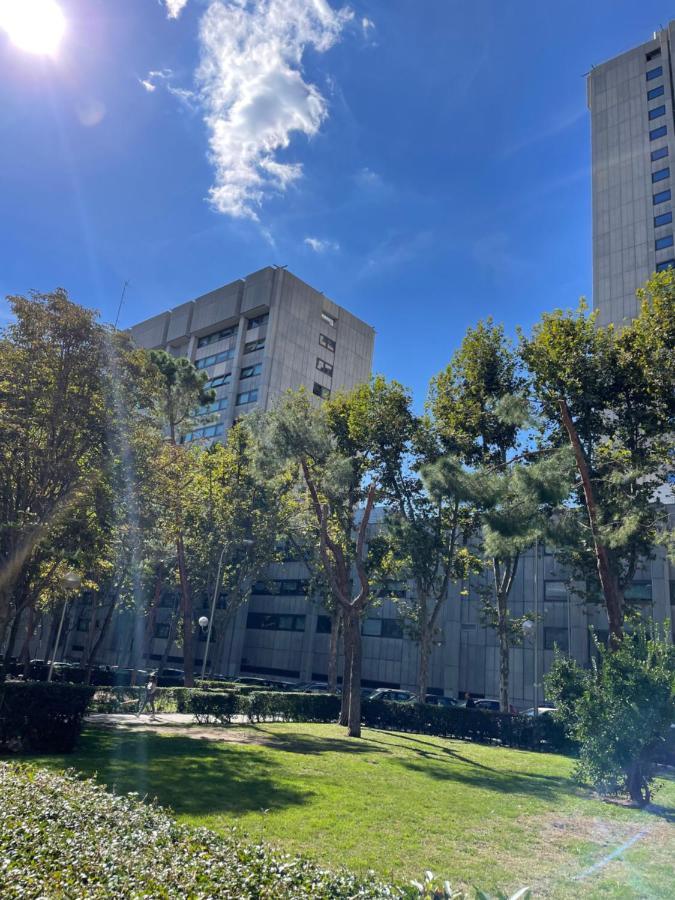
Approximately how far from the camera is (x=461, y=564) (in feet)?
83.6

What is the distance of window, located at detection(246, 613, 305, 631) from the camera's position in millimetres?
52812

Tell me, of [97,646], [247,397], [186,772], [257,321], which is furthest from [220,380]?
[186,772]

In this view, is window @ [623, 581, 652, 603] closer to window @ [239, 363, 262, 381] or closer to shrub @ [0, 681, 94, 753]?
shrub @ [0, 681, 94, 753]

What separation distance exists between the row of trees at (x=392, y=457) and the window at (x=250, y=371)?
36.6 meters

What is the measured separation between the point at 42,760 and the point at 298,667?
43.1 meters

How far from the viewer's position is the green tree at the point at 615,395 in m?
18.3

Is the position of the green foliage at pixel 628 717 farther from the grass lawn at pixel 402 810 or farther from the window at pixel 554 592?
the window at pixel 554 592

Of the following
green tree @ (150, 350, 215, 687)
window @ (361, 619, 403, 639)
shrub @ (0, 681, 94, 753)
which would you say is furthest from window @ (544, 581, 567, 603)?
shrub @ (0, 681, 94, 753)

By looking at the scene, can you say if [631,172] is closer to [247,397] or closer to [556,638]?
[247,397]

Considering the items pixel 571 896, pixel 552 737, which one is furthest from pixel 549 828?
pixel 552 737

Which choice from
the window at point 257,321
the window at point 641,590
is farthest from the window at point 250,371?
the window at point 641,590

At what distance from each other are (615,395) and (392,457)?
7.98m

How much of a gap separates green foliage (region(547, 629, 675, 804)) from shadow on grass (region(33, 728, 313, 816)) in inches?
229

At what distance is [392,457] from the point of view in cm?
2273
